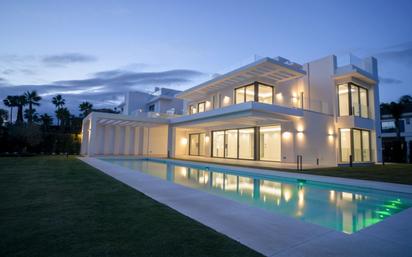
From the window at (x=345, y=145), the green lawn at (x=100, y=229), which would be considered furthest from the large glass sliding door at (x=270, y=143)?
the green lawn at (x=100, y=229)

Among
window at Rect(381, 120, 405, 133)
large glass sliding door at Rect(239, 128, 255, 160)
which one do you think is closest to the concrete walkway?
large glass sliding door at Rect(239, 128, 255, 160)

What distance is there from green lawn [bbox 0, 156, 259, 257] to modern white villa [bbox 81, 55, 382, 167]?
9.70 meters

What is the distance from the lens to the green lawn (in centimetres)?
242

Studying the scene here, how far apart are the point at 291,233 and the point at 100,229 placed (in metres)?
2.52

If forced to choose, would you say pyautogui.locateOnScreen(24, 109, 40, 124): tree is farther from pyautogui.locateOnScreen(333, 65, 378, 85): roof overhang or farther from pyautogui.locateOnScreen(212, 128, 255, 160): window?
pyautogui.locateOnScreen(333, 65, 378, 85): roof overhang

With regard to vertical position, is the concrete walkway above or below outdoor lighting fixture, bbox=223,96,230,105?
below

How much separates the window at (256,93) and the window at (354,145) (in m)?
5.97

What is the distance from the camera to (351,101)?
1639cm

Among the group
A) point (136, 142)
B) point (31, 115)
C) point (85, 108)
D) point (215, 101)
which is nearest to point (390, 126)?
point (215, 101)

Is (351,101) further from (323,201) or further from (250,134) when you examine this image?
(323,201)

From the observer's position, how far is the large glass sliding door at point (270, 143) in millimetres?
16078

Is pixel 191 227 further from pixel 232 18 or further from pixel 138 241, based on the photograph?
pixel 232 18

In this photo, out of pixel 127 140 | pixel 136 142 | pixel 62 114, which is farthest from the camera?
pixel 62 114

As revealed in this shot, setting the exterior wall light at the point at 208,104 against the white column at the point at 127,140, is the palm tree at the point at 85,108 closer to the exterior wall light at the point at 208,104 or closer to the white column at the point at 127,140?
the white column at the point at 127,140
